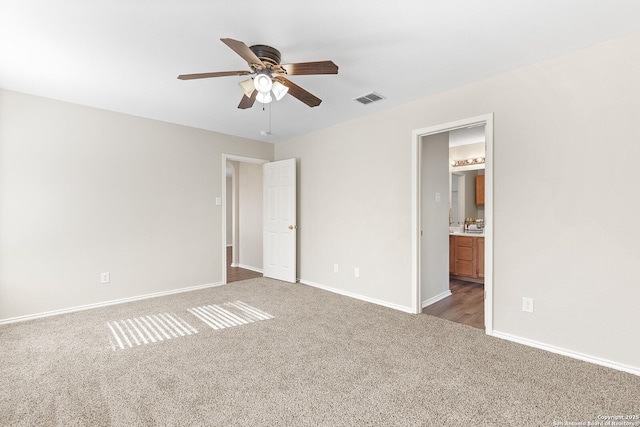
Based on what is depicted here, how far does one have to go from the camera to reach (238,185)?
659 cm

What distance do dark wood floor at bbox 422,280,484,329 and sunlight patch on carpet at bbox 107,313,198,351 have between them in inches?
108

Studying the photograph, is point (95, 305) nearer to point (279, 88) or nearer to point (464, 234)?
point (279, 88)

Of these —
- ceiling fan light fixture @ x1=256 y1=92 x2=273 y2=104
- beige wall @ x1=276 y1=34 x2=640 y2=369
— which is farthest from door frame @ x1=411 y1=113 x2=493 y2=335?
ceiling fan light fixture @ x1=256 y1=92 x2=273 y2=104

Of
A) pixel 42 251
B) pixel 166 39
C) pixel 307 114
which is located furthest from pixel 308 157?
pixel 42 251

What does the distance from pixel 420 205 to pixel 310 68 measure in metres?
2.08

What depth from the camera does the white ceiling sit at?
1858mm

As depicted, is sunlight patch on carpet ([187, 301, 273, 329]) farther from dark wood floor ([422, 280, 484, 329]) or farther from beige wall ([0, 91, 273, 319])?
dark wood floor ([422, 280, 484, 329])

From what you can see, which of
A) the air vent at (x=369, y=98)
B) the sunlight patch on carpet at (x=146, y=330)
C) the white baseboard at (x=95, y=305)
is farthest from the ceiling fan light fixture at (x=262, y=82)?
the white baseboard at (x=95, y=305)

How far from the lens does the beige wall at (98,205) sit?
3170 mm

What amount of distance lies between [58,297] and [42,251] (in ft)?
1.83

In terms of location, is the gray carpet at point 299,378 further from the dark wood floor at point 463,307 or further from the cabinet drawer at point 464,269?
the cabinet drawer at point 464,269

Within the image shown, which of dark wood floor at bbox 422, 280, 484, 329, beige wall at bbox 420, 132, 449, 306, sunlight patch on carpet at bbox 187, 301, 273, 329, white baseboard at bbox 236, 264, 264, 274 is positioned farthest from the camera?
white baseboard at bbox 236, 264, 264, 274

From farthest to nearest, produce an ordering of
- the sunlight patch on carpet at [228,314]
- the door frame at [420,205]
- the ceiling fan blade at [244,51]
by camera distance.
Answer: the sunlight patch on carpet at [228,314], the door frame at [420,205], the ceiling fan blade at [244,51]

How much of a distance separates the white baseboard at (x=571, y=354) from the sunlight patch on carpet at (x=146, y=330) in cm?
296
